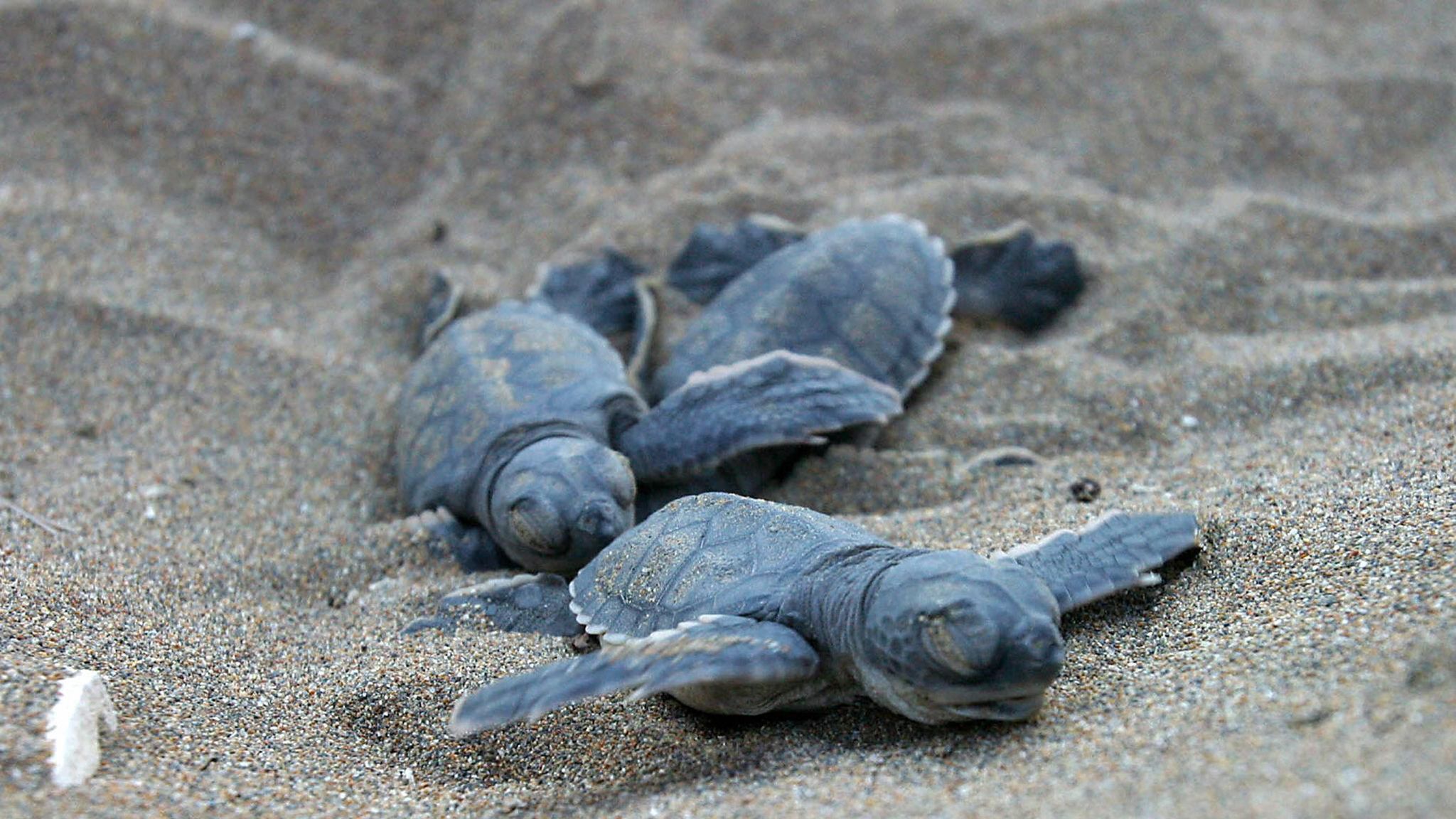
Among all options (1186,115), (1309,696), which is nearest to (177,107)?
(1186,115)

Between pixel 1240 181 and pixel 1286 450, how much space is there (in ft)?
5.27

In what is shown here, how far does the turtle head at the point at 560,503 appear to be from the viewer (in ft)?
8.21

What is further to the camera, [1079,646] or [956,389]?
[956,389]

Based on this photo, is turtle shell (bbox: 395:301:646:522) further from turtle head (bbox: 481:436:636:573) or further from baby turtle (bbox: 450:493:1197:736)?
baby turtle (bbox: 450:493:1197:736)

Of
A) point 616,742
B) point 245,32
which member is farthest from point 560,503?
point 245,32

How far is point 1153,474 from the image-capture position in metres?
2.60

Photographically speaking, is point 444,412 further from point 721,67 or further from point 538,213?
point 721,67

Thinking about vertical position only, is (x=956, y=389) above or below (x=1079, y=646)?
below

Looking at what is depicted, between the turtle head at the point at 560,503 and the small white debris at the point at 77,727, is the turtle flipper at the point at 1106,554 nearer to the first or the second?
the turtle head at the point at 560,503

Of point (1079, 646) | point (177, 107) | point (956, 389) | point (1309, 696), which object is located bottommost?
point (956, 389)

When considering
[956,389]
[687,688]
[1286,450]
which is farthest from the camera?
[956,389]

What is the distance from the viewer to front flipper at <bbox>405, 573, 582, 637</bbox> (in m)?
2.27

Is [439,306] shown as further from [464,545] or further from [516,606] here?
[516,606]

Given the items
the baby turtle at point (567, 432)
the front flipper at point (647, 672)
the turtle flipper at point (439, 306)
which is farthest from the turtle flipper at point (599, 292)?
the front flipper at point (647, 672)
